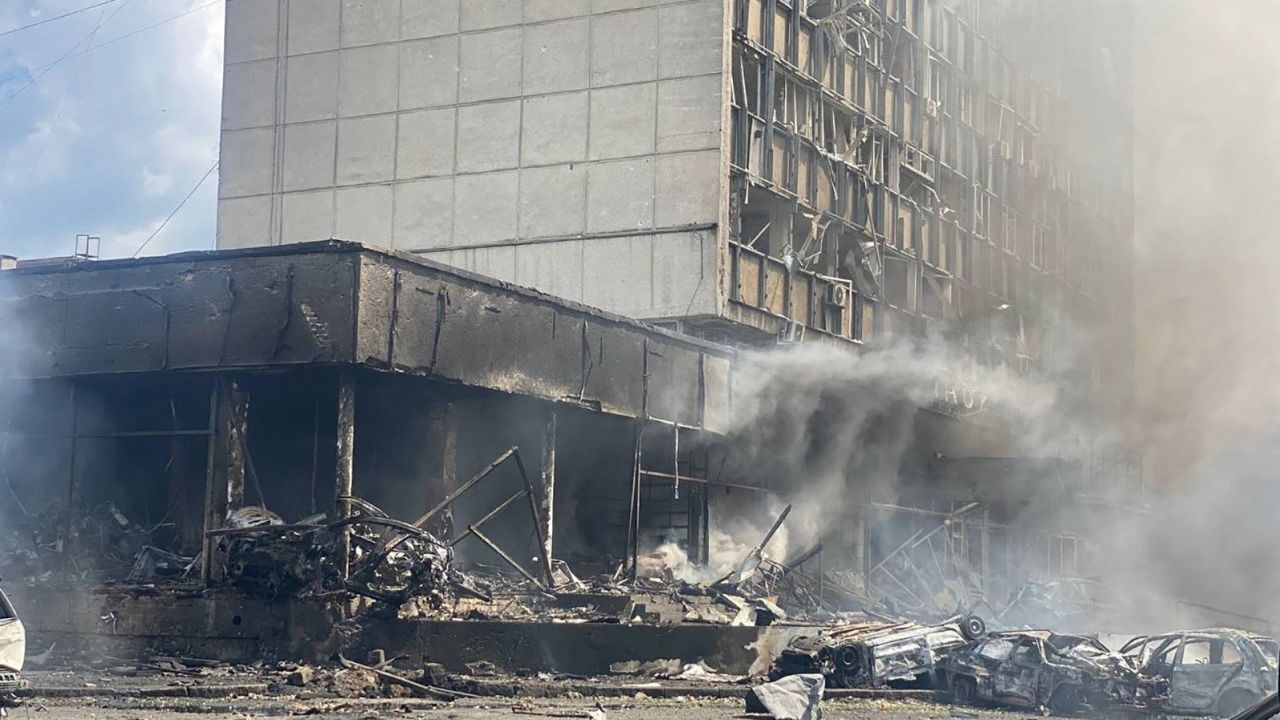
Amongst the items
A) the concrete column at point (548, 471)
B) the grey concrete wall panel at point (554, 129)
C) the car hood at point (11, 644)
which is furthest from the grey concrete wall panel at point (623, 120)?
the car hood at point (11, 644)

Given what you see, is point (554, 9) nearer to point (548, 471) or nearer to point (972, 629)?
point (548, 471)

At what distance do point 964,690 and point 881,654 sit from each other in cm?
123

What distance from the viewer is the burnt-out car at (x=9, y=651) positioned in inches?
567

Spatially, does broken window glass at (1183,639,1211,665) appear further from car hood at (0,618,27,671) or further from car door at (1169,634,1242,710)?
car hood at (0,618,27,671)

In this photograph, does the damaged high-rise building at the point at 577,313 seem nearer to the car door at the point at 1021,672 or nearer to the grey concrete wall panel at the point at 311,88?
the grey concrete wall panel at the point at 311,88

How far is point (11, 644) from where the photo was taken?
14758 millimetres

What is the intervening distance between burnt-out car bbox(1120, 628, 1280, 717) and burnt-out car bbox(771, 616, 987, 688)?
2.57m

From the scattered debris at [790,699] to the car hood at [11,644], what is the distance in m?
7.97

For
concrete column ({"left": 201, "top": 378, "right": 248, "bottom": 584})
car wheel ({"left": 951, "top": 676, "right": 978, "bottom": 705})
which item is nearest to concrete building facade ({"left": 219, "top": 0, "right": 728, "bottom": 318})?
concrete column ({"left": 201, "top": 378, "right": 248, "bottom": 584})

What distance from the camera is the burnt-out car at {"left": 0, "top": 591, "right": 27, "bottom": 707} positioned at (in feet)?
47.2

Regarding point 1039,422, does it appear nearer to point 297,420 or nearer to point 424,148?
point 424,148

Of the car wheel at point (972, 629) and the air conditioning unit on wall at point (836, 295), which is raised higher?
the air conditioning unit on wall at point (836, 295)

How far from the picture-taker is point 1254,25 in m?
47.4

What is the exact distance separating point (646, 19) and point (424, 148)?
669 centimetres
